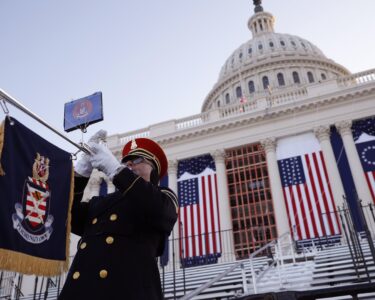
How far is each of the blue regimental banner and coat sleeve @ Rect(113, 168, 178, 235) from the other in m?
0.85

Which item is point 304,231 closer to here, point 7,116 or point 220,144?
point 220,144

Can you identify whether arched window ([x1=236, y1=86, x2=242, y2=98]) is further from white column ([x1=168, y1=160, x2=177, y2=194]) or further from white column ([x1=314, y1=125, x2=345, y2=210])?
white column ([x1=314, y1=125, x2=345, y2=210])

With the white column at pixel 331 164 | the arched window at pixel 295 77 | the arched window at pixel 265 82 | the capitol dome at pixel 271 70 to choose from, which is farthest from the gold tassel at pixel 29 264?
the arched window at pixel 295 77

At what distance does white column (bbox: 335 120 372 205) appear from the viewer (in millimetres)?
17484

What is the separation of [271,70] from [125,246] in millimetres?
50948

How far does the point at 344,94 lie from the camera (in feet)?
66.7

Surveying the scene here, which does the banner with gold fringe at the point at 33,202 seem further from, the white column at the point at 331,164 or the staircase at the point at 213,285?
the white column at the point at 331,164

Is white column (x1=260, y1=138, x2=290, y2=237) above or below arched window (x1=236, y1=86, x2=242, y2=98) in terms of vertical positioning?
below

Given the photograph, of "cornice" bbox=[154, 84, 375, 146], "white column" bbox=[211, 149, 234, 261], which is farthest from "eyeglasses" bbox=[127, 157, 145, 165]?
"cornice" bbox=[154, 84, 375, 146]

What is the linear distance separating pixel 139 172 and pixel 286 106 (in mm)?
19422

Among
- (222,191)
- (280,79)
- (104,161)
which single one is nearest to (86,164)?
(104,161)

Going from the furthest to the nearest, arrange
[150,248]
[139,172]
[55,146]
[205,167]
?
[205,167], [55,146], [139,172], [150,248]

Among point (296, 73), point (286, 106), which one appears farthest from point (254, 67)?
Answer: point (286, 106)

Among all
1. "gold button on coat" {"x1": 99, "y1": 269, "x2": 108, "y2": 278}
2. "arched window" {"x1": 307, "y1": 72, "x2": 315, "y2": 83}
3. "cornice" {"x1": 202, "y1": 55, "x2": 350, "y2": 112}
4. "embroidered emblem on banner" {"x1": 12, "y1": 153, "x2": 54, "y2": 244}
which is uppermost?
"cornice" {"x1": 202, "y1": 55, "x2": 350, "y2": 112}
